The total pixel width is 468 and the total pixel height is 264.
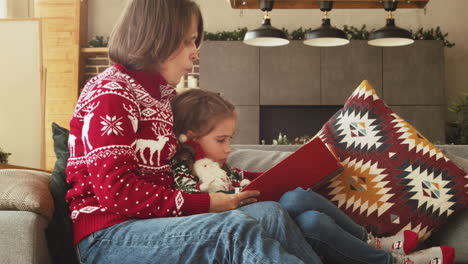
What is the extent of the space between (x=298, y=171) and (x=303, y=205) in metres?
0.11

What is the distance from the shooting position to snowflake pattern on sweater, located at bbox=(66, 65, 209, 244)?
1172mm

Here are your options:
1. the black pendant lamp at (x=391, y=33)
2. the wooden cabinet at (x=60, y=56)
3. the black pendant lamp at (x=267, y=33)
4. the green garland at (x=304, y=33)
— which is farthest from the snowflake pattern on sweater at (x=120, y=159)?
the wooden cabinet at (x=60, y=56)

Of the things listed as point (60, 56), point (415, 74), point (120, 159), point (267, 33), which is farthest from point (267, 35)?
point (60, 56)

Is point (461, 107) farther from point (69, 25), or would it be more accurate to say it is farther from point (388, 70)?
point (69, 25)

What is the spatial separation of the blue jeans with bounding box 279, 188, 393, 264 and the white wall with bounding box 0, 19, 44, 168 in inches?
116

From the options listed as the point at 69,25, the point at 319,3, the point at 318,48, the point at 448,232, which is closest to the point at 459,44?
the point at 318,48

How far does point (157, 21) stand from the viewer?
53.9 inches

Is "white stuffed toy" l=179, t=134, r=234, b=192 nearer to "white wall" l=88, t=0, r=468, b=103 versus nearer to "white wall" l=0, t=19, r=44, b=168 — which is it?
"white wall" l=0, t=19, r=44, b=168

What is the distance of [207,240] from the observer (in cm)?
109

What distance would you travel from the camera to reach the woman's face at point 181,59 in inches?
56.5

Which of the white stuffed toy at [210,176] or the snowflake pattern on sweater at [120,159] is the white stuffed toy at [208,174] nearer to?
the white stuffed toy at [210,176]

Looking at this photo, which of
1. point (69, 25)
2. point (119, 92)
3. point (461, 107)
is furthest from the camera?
point (69, 25)

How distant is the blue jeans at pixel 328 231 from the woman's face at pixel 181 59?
46cm

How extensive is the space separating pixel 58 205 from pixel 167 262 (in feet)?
1.38
